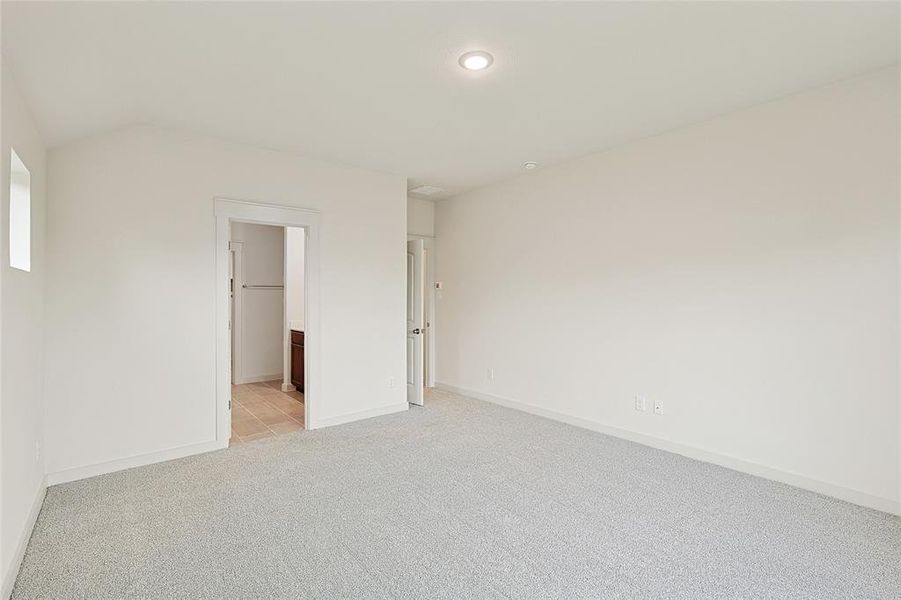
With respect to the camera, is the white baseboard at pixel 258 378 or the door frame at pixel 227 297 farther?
the white baseboard at pixel 258 378

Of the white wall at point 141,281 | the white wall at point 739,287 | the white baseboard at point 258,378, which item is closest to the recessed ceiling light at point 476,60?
the white wall at point 739,287

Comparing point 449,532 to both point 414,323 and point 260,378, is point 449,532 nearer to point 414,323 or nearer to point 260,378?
point 414,323

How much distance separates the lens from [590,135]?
3746 millimetres

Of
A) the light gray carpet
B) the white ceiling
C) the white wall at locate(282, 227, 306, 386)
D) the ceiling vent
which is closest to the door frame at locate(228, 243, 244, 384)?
the white wall at locate(282, 227, 306, 386)

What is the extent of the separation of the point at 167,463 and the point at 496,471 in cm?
253

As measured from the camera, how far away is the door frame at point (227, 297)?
3725 millimetres

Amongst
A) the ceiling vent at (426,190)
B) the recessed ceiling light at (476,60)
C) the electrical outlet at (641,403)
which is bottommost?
the electrical outlet at (641,403)

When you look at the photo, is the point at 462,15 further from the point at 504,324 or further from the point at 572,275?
the point at 504,324

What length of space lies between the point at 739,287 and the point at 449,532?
2.71 metres

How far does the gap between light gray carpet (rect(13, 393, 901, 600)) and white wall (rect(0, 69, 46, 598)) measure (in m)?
0.20

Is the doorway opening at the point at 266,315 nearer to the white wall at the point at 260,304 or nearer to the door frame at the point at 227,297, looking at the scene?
the white wall at the point at 260,304

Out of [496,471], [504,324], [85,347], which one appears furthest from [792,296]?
[85,347]

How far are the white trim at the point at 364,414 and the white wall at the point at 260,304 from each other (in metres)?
2.71

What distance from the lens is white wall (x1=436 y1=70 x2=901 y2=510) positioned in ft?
9.02
